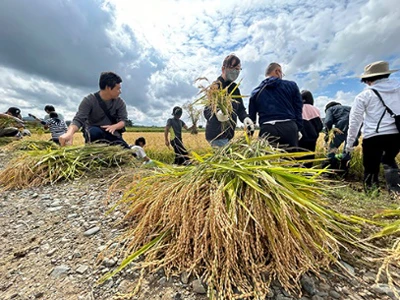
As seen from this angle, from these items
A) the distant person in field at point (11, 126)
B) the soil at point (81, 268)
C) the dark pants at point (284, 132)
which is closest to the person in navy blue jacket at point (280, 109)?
the dark pants at point (284, 132)

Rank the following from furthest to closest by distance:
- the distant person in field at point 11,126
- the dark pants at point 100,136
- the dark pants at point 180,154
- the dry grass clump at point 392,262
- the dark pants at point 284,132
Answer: the distant person in field at point 11,126 → the dark pants at point 100,136 → the dark pants at point 284,132 → the dark pants at point 180,154 → the dry grass clump at point 392,262

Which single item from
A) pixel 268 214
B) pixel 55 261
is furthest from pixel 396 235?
pixel 55 261

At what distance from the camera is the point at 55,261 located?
1.56 meters

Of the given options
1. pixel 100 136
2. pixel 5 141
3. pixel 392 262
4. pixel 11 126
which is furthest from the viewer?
pixel 11 126

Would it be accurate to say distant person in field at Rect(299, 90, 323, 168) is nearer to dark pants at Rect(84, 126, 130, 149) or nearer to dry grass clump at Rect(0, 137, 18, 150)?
dark pants at Rect(84, 126, 130, 149)

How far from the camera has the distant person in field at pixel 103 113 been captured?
379 cm

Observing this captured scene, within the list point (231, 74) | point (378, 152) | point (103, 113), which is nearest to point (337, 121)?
point (378, 152)

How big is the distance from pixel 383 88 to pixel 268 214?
2.98 m

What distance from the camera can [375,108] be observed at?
10.2 feet

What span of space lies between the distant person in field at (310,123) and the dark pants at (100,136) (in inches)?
141

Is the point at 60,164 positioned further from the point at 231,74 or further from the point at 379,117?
the point at 379,117

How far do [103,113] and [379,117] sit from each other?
4.20 meters

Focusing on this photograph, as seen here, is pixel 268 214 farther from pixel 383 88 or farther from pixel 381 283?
pixel 383 88

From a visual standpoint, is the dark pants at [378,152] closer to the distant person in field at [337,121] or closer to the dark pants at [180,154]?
the distant person in field at [337,121]
